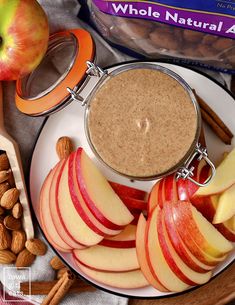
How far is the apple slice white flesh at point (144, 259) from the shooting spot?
0.99 metres

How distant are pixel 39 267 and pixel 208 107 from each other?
0.42m

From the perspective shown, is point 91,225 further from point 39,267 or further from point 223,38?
point 223,38

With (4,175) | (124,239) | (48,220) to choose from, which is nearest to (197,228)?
(124,239)

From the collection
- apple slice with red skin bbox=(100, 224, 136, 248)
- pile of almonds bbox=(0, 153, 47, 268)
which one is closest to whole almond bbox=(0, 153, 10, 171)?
pile of almonds bbox=(0, 153, 47, 268)

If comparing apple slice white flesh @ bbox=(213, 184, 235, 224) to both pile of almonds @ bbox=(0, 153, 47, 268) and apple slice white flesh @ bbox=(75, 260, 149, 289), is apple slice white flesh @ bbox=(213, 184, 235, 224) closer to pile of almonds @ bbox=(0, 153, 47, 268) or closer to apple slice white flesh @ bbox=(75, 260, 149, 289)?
apple slice white flesh @ bbox=(75, 260, 149, 289)

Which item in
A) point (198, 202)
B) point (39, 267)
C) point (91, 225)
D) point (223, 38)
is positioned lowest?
point (39, 267)

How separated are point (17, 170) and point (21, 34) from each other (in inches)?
9.6

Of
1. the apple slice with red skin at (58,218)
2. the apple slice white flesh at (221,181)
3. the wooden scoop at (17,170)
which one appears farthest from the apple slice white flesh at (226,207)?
the wooden scoop at (17,170)

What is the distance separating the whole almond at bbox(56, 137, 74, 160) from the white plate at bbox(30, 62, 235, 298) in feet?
0.05

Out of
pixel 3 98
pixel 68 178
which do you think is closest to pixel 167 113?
pixel 68 178

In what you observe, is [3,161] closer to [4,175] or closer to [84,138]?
[4,175]

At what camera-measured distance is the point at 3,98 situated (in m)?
1.12

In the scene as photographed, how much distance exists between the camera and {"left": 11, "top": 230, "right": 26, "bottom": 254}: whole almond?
3.58 feet

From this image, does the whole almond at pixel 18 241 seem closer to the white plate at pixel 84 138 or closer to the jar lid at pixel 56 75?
the white plate at pixel 84 138
